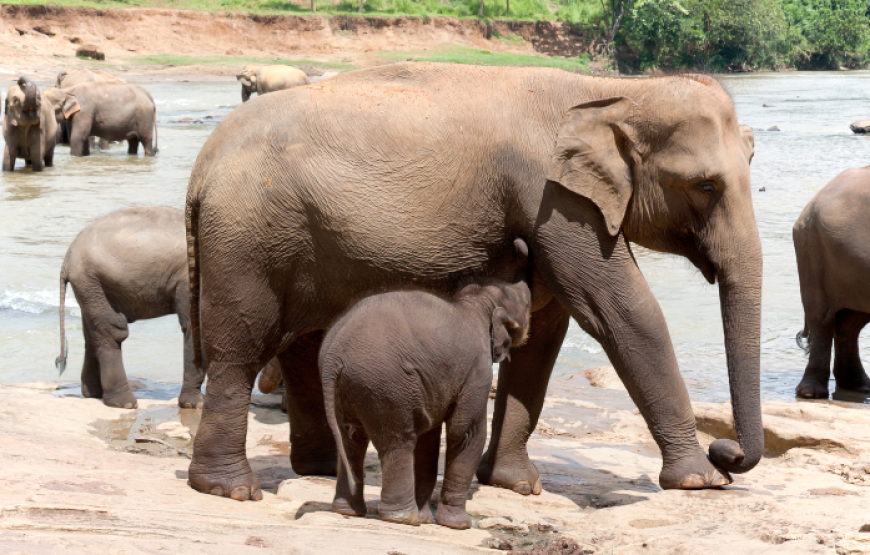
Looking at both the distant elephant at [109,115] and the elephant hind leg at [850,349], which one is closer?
the elephant hind leg at [850,349]

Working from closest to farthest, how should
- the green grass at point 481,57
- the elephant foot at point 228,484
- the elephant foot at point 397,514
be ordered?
the elephant foot at point 397,514
the elephant foot at point 228,484
the green grass at point 481,57

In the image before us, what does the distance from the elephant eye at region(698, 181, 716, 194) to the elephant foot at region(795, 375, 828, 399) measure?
3978mm

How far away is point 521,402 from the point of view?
17.1 feet

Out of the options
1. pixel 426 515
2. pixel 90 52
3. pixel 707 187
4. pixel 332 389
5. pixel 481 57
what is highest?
pixel 707 187

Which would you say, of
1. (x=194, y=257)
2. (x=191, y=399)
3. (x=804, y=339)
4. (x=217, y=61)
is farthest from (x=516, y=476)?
(x=217, y=61)

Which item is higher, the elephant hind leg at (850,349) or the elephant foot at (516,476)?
the elephant foot at (516,476)

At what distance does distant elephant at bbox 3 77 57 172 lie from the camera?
1891 cm

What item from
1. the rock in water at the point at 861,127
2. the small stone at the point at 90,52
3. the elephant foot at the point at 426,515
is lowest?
the small stone at the point at 90,52

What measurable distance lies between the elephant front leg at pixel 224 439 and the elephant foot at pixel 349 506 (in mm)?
643

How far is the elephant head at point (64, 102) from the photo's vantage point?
21.4 m

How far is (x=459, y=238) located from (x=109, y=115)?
64.3ft

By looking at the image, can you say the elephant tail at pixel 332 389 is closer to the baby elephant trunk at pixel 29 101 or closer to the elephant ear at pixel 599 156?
the elephant ear at pixel 599 156

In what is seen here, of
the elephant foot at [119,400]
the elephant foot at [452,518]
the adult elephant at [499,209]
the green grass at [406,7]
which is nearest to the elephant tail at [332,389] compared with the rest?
the elephant foot at [452,518]

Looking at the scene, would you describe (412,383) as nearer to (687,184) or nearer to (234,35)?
(687,184)
